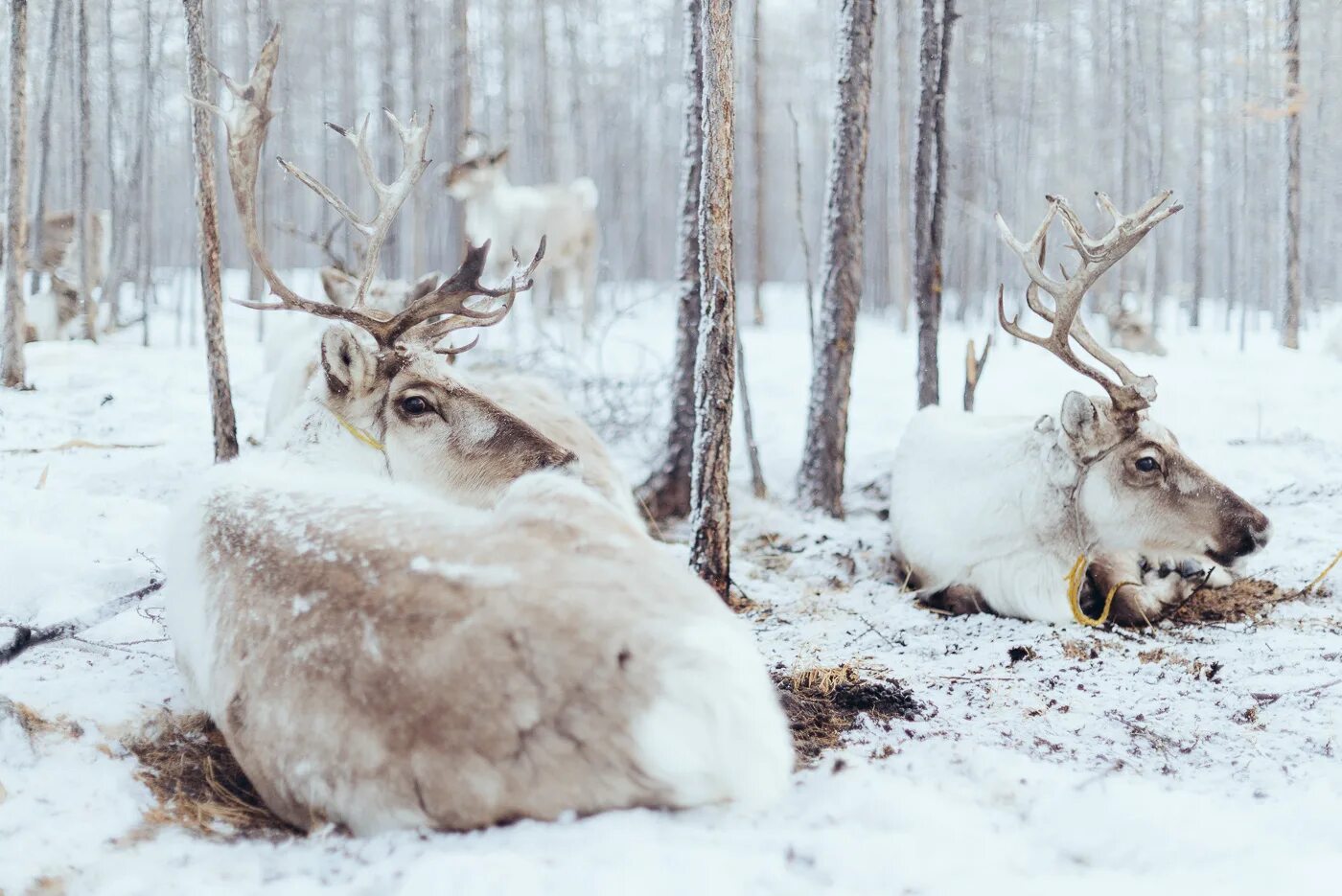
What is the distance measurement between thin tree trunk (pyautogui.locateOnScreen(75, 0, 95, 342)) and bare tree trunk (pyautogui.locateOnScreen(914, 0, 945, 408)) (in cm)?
669

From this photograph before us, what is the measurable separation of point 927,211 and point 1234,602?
9.76ft

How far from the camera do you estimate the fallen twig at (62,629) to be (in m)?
2.61

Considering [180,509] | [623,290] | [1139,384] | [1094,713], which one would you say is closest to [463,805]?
[180,509]

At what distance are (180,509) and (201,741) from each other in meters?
0.73

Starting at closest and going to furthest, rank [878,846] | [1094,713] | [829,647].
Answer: [878,846] → [1094,713] → [829,647]

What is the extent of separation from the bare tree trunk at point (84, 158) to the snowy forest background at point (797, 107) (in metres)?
0.31

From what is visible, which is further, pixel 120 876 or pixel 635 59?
pixel 635 59

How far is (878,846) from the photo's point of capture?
1694 mm

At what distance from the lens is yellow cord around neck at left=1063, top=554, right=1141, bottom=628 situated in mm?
3963

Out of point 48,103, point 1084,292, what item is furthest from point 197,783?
point 48,103

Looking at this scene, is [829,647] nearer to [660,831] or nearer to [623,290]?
[660,831]

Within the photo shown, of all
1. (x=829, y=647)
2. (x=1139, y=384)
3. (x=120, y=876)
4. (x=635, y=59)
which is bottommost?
(x=829, y=647)

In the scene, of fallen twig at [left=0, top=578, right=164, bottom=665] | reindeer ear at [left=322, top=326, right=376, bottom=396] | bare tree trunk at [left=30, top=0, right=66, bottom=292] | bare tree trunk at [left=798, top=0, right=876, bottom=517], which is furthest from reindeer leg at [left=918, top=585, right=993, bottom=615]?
bare tree trunk at [left=30, top=0, right=66, bottom=292]

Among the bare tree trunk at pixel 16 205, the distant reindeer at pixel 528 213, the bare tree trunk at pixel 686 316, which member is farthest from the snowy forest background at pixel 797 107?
the bare tree trunk at pixel 686 316
